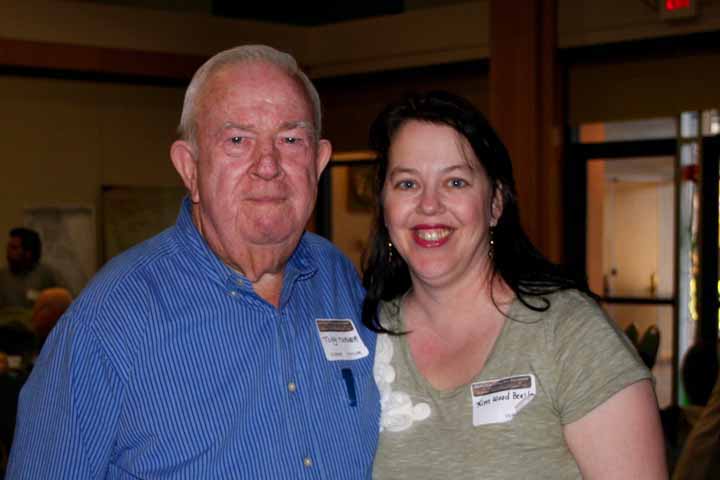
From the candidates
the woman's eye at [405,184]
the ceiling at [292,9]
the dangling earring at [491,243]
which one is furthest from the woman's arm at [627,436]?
the ceiling at [292,9]

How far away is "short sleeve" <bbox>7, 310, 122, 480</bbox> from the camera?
192 centimetres

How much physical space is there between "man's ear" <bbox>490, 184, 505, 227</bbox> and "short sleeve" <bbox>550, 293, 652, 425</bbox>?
0.36 m

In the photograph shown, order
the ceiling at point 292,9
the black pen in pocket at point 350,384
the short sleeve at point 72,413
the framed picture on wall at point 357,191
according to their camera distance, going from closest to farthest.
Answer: the short sleeve at point 72,413 → the black pen in pocket at point 350,384 → the ceiling at point 292,9 → the framed picture on wall at point 357,191

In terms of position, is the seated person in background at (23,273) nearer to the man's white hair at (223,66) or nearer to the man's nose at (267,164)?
the man's white hair at (223,66)

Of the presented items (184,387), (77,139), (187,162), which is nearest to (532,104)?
(77,139)

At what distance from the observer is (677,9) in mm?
7066

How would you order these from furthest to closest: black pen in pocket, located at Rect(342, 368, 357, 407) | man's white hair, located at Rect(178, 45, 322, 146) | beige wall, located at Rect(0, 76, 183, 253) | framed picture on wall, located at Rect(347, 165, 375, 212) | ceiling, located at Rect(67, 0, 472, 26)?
1. framed picture on wall, located at Rect(347, 165, 375, 212)
2. ceiling, located at Rect(67, 0, 472, 26)
3. beige wall, located at Rect(0, 76, 183, 253)
4. black pen in pocket, located at Rect(342, 368, 357, 407)
5. man's white hair, located at Rect(178, 45, 322, 146)

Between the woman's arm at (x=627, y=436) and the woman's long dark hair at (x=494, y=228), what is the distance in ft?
1.00

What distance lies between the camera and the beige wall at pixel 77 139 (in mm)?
8617

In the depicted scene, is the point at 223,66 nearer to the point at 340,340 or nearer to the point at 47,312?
the point at 340,340

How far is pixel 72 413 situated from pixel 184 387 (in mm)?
244

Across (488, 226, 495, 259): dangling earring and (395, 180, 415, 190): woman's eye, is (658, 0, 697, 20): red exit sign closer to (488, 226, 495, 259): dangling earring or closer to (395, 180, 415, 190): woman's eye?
(488, 226, 495, 259): dangling earring

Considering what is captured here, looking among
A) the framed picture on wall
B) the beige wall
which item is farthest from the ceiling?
the framed picture on wall

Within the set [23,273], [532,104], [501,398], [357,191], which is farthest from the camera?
[357,191]
